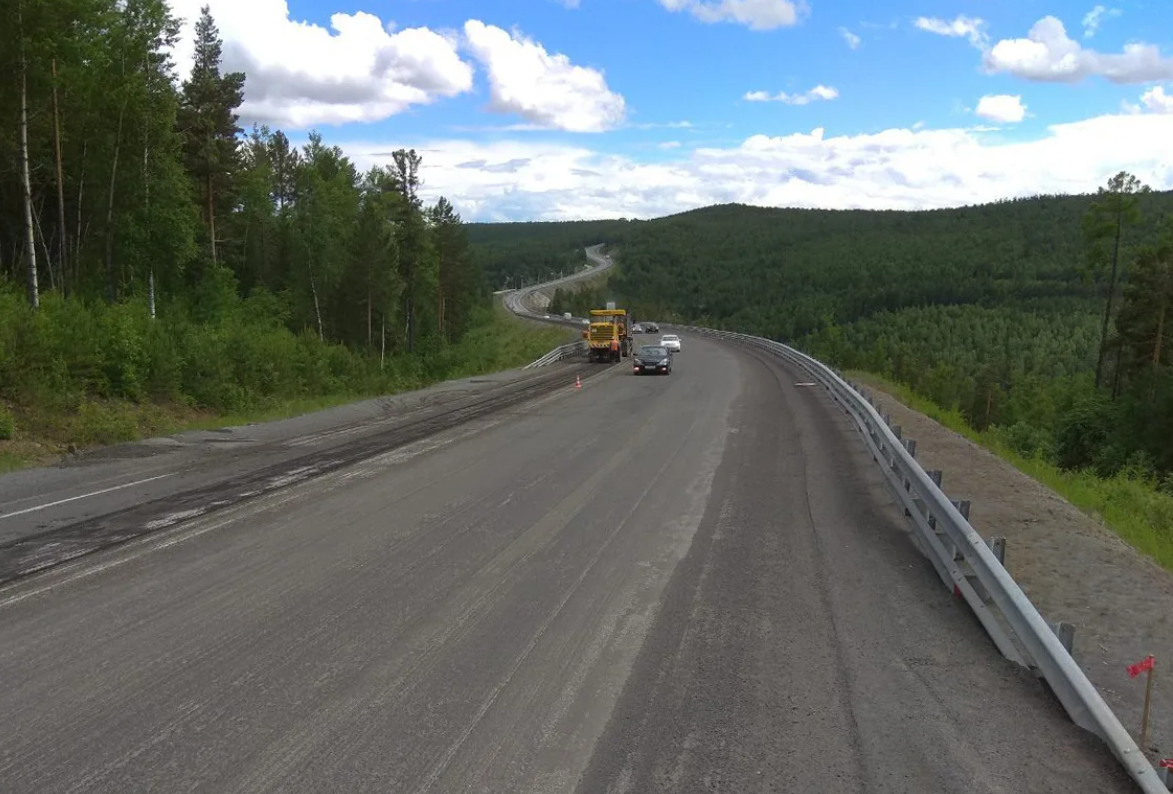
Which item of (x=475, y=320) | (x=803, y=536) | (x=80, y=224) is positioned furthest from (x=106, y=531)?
(x=475, y=320)

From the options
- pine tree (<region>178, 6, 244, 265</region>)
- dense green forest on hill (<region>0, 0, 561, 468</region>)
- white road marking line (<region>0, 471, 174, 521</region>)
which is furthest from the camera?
pine tree (<region>178, 6, 244, 265</region>)

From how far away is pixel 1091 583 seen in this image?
23.2ft

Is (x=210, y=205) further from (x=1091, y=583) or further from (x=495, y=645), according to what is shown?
(x=1091, y=583)

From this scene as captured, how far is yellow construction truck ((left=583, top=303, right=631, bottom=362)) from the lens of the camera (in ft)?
150

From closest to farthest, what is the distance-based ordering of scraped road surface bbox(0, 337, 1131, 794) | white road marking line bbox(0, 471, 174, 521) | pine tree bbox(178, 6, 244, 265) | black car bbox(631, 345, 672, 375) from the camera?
scraped road surface bbox(0, 337, 1131, 794)
white road marking line bbox(0, 471, 174, 521)
black car bbox(631, 345, 672, 375)
pine tree bbox(178, 6, 244, 265)

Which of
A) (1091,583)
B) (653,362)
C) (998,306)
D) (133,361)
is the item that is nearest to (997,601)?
(1091,583)

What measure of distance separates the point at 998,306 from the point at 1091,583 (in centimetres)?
14678

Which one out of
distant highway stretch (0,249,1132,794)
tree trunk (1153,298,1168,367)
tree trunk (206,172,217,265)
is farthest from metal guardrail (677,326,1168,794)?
tree trunk (1153,298,1168,367)

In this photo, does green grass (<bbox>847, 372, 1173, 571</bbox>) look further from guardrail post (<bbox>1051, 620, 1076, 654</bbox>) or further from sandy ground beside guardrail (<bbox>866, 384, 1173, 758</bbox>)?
guardrail post (<bbox>1051, 620, 1076, 654</bbox>)

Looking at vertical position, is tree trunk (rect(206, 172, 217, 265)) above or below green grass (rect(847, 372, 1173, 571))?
above

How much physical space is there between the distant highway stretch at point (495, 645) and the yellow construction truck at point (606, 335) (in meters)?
33.8

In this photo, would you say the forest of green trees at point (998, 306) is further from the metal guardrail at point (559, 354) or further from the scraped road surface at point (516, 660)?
the scraped road surface at point (516, 660)

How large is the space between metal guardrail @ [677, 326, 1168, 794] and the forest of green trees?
58.2ft

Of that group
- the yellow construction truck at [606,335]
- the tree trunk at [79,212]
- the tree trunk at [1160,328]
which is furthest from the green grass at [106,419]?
the tree trunk at [1160,328]
